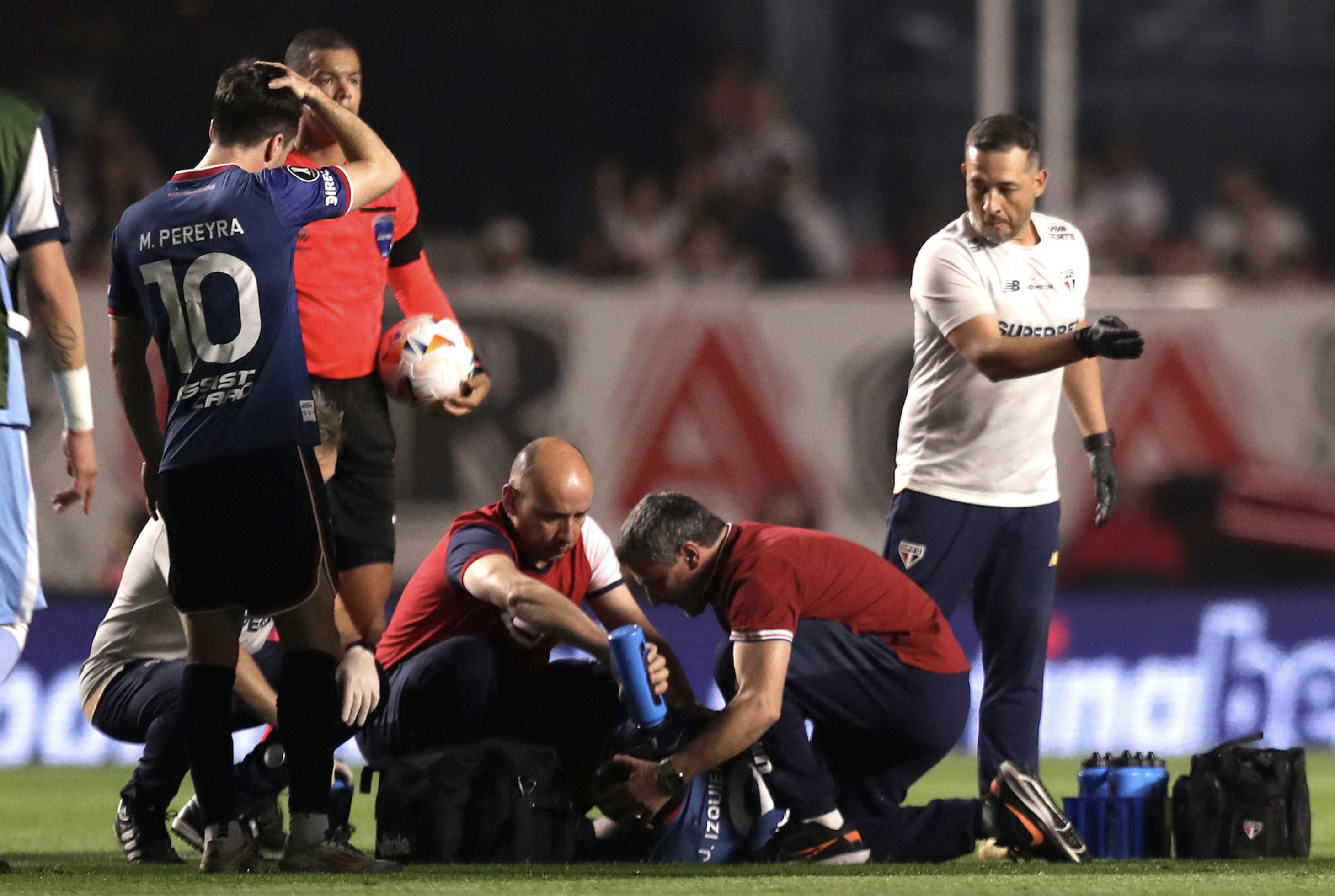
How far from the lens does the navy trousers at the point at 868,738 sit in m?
5.14

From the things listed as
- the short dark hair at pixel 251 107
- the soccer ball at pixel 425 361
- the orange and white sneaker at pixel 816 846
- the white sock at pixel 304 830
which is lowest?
the orange and white sneaker at pixel 816 846

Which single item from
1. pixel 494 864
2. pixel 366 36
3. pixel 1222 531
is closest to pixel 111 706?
pixel 494 864

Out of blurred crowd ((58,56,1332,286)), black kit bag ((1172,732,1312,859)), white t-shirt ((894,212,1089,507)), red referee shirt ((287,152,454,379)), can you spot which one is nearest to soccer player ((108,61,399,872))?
red referee shirt ((287,152,454,379))

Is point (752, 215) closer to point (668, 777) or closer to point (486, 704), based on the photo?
point (486, 704)

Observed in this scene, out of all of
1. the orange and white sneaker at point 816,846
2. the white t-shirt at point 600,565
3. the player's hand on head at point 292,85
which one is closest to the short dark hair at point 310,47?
the player's hand on head at point 292,85

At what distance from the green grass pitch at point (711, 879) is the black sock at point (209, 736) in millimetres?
167

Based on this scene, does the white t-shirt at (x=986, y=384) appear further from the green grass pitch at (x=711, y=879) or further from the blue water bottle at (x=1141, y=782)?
the green grass pitch at (x=711, y=879)

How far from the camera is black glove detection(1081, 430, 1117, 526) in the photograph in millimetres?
5988

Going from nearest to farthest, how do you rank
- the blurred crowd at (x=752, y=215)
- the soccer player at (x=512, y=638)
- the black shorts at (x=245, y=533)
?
the black shorts at (x=245, y=533)
the soccer player at (x=512, y=638)
the blurred crowd at (x=752, y=215)

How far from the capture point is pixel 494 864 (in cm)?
497

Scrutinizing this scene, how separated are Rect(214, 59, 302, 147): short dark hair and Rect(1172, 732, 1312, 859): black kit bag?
8.82ft

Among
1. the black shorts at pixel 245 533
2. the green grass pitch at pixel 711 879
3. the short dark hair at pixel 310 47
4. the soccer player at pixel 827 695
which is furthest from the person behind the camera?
the short dark hair at pixel 310 47

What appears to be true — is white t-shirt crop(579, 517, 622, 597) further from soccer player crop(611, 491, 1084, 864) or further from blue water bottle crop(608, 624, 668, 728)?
blue water bottle crop(608, 624, 668, 728)

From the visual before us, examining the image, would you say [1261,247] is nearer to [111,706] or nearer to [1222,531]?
[1222,531]
